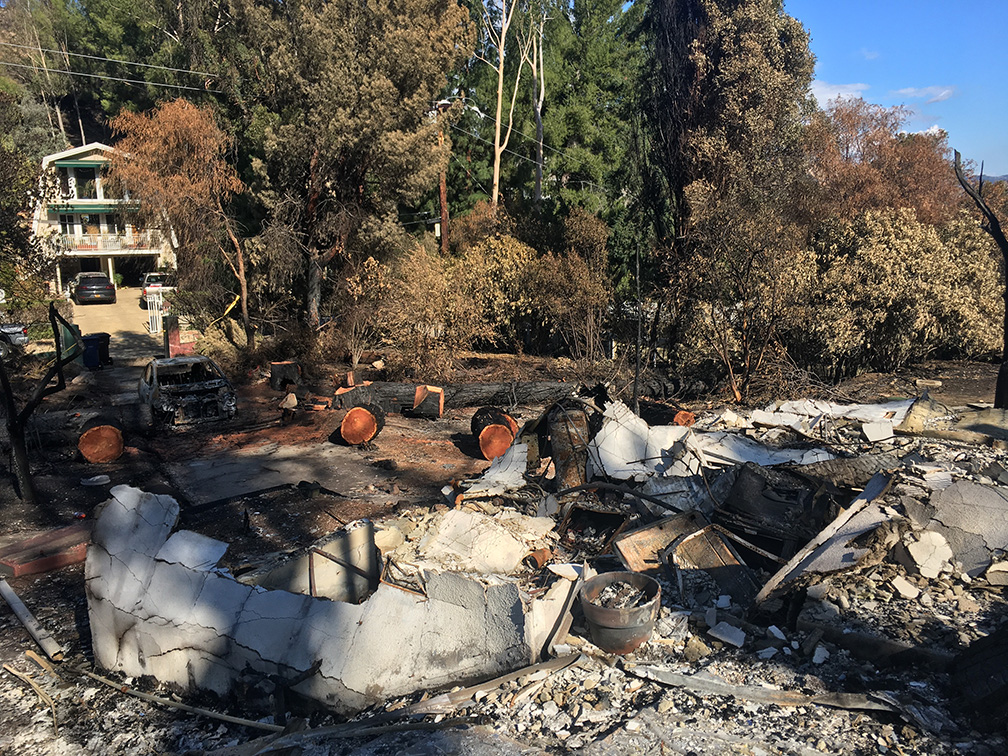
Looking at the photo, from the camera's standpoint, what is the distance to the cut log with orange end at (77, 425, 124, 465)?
1100cm

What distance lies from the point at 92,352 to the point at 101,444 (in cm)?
933

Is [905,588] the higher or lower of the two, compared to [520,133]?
lower

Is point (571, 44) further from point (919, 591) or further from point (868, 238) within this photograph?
point (919, 591)

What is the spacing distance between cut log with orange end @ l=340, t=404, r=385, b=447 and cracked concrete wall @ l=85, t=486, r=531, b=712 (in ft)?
21.1

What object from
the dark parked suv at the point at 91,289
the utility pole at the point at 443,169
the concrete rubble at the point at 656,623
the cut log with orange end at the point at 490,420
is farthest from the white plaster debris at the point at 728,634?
the dark parked suv at the point at 91,289

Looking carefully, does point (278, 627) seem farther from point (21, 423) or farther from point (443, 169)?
point (443, 169)

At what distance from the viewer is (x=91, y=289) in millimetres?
29172

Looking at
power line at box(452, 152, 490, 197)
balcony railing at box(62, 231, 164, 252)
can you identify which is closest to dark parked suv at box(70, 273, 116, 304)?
balcony railing at box(62, 231, 164, 252)

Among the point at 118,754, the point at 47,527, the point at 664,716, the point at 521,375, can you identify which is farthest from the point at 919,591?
the point at 521,375

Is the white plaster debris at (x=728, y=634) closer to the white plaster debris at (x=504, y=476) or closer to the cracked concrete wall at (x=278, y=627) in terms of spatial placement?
the cracked concrete wall at (x=278, y=627)

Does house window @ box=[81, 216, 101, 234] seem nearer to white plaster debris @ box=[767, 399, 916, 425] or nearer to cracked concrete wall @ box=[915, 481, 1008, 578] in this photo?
white plaster debris @ box=[767, 399, 916, 425]

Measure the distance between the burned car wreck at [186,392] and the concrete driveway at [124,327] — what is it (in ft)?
25.8

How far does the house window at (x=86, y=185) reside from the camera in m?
34.0

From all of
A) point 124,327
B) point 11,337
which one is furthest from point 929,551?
point 124,327
